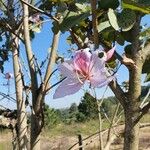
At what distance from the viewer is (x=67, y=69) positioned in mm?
641

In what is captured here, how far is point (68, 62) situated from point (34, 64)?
0.95m

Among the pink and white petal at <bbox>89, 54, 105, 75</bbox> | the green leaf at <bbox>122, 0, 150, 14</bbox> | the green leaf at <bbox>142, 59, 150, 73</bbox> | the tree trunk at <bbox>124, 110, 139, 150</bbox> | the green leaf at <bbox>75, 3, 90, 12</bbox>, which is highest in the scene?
the green leaf at <bbox>75, 3, 90, 12</bbox>

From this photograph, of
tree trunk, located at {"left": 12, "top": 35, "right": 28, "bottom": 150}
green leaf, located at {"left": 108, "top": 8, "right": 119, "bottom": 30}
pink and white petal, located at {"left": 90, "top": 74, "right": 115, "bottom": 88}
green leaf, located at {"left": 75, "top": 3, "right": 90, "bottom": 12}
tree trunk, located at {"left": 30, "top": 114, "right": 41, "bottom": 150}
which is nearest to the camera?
pink and white petal, located at {"left": 90, "top": 74, "right": 115, "bottom": 88}

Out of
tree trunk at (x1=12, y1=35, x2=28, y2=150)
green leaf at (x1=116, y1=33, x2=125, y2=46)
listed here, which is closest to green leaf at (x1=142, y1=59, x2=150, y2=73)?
green leaf at (x1=116, y1=33, x2=125, y2=46)

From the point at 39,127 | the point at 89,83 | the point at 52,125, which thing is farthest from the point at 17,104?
the point at 52,125

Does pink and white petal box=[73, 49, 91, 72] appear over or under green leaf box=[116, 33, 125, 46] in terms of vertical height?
under

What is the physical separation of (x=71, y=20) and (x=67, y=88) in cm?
18

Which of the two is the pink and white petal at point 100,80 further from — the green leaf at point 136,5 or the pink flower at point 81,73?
the green leaf at point 136,5

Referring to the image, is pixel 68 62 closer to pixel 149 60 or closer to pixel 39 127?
pixel 149 60

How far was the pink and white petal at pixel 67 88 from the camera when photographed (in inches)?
24.0

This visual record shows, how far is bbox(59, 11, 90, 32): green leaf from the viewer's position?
736 mm

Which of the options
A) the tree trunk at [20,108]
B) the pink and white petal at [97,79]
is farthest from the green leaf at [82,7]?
the tree trunk at [20,108]

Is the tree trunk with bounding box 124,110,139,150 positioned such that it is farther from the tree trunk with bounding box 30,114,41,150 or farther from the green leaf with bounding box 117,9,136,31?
the tree trunk with bounding box 30,114,41,150

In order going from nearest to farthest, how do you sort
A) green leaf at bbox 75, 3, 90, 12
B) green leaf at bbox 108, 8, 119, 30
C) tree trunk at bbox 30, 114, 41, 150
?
→ green leaf at bbox 108, 8, 119, 30
green leaf at bbox 75, 3, 90, 12
tree trunk at bbox 30, 114, 41, 150
